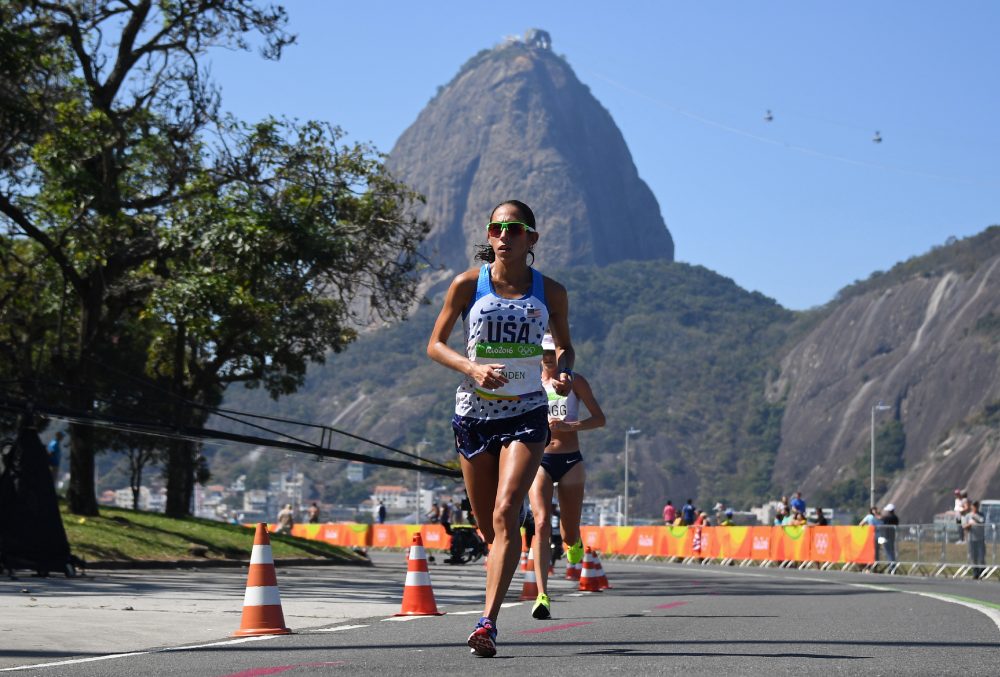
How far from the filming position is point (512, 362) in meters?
7.64

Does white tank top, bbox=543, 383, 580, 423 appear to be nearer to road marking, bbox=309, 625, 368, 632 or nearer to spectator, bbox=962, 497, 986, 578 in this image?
road marking, bbox=309, 625, 368, 632

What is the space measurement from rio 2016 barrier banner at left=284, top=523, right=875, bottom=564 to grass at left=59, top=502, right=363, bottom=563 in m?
2.79

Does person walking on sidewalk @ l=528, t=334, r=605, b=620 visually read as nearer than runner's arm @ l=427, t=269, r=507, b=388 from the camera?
No

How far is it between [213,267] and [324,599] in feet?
37.8

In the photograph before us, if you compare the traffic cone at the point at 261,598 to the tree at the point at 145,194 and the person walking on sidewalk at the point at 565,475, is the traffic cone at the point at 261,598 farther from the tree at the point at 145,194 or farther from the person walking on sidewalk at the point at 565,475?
the tree at the point at 145,194

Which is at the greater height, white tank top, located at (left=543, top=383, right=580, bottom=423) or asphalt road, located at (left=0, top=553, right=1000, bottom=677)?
white tank top, located at (left=543, top=383, right=580, bottom=423)

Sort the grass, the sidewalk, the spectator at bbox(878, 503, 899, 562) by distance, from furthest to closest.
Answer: the spectator at bbox(878, 503, 899, 562) < the grass < the sidewalk

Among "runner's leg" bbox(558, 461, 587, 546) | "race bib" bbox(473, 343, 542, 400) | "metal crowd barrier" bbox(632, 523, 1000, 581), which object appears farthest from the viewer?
"metal crowd barrier" bbox(632, 523, 1000, 581)

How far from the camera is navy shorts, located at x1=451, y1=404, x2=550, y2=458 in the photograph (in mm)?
7680

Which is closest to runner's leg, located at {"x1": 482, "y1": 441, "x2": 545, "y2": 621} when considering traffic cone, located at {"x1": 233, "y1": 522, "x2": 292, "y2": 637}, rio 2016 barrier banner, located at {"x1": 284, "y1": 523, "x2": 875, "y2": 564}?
traffic cone, located at {"x1": 233, "y1": 522, "x2": 292, "y2": 637}

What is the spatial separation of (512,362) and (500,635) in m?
2.16

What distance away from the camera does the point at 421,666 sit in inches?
272

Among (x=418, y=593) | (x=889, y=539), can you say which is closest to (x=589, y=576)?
(x=418, y=593)

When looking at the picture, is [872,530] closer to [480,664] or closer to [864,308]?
[480,664]
